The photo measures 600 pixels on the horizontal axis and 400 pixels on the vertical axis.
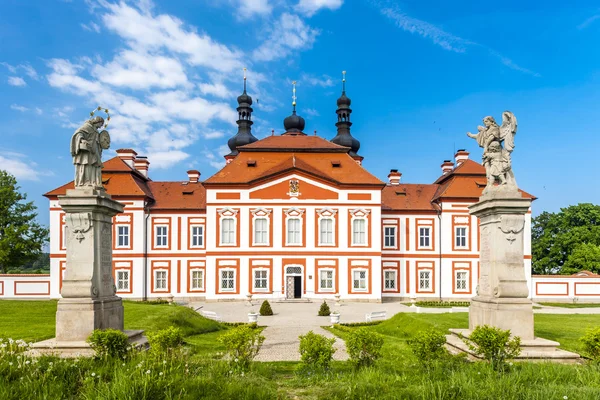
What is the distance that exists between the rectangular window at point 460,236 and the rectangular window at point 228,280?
1936 centimetres

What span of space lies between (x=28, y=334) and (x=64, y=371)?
7.90 metres

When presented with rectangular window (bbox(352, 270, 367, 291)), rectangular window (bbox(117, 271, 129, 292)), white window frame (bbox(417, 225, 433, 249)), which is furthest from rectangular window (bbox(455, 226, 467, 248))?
A: rectangular window (bbox(117, 271, 129, 292))

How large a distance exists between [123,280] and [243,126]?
73.8 ft

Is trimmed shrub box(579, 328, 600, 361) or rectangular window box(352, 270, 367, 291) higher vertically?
trimmed shrub box(579, 328, 600, 361)

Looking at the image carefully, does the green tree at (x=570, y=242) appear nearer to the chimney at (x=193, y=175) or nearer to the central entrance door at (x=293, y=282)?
the central entrance door at (x=293, y=282)

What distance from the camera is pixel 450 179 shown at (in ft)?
121

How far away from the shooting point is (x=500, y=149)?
10875 millimetres

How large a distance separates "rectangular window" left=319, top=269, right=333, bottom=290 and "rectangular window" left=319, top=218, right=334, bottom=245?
229cm

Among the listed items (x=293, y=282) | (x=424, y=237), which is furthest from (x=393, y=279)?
(x=293, y=282)

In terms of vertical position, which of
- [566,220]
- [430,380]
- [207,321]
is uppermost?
[566,220]

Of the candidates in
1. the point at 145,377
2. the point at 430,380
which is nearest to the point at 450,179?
the point at 430,380

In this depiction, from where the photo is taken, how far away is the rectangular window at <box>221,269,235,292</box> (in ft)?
109

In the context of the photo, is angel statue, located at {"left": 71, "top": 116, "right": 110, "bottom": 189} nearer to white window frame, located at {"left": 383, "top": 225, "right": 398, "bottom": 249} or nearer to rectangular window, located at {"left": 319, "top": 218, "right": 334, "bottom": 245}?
rectangular window, located at {"left": 319, "top": 218, "right": 334, "bottom": 245}

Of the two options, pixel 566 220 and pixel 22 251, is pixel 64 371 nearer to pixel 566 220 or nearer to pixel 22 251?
pixel 22 251
